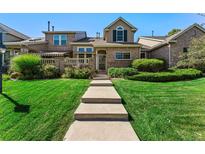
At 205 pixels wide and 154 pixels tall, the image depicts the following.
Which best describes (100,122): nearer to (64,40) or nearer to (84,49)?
(84,49)

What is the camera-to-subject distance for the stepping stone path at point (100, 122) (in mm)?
5359

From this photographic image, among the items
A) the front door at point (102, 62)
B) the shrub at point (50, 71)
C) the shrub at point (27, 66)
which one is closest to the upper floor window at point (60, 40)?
the front door at point (102, 62)

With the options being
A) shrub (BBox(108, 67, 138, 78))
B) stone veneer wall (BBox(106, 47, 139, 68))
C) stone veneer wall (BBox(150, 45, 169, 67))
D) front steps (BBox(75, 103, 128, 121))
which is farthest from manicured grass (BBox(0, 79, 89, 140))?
stone veneer wall (BBox(150, 45, 169, 67))

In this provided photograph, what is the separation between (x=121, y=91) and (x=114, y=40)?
1166 centimetres

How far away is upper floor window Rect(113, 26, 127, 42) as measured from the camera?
69.7 feet

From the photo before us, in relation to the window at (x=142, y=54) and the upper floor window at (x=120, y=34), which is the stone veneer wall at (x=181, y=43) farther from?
the upper floor window at (x=120, y=34)

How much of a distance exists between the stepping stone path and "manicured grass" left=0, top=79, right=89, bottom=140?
1.02ft

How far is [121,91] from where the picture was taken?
1031cm

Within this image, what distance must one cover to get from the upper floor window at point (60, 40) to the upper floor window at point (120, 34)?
5607 mm

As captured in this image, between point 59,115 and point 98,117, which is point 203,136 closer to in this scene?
point 98,117

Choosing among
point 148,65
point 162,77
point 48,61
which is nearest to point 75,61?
point 48,61

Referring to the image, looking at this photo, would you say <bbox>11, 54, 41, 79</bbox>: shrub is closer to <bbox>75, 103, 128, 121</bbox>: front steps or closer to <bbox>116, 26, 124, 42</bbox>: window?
<bbox>116, 26, 124, 42</bbox>: window

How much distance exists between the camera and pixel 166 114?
7.05 metres
